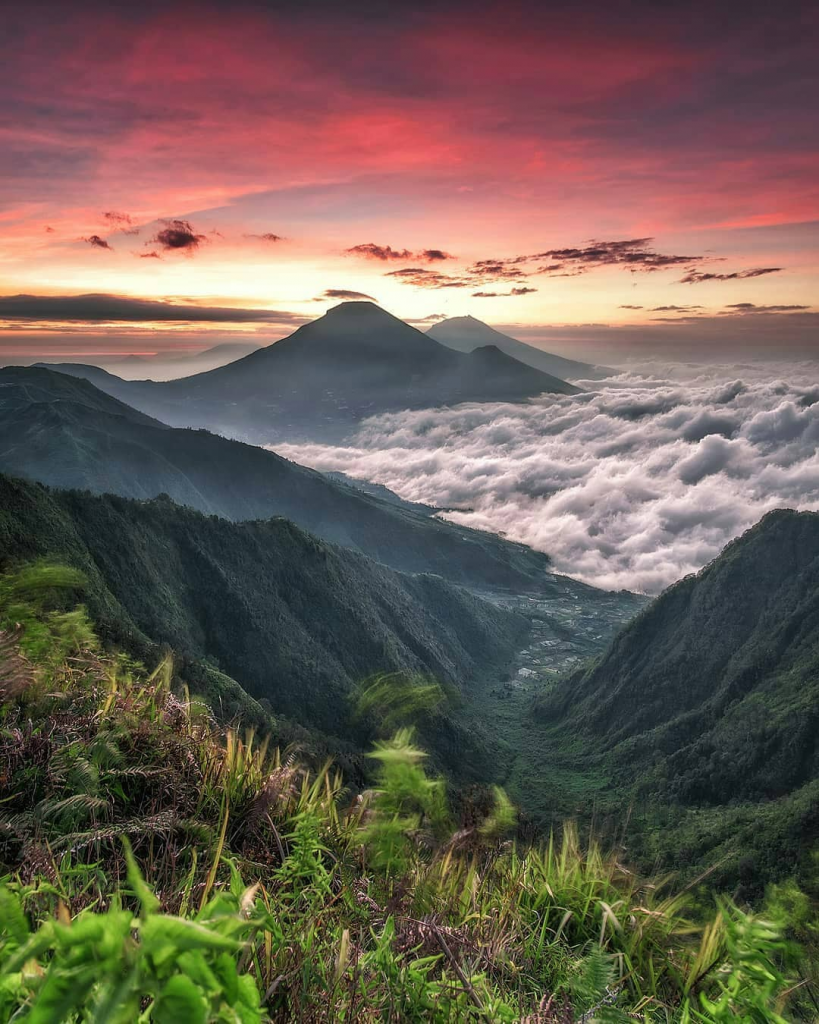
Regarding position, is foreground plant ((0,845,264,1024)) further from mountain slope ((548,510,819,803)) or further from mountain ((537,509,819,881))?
mountain slope ((548,510,819,803))

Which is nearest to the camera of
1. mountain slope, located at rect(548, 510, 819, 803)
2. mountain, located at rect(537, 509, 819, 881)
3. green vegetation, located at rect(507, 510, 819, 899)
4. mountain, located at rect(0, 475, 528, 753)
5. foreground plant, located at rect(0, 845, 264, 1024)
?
foreground plant, located at rect(0, 845, 264, 1024)

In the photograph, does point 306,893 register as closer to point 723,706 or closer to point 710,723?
point 710,723

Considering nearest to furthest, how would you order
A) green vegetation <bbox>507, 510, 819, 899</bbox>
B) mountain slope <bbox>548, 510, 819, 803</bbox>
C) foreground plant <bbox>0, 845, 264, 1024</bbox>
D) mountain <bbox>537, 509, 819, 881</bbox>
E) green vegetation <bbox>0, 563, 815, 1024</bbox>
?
foreground plant <bbox>0, 845, 264, 1024</bbox> → green vegetation <bbox>0, 563, 815, 1024</bbox> → green vegetation <bbox>507, 510, 819, 899</bbox> → mountain <bbox>537, 509, 819, 881</bbox> → mountain slope <bbox>548, 510, 819, 803</bbox>

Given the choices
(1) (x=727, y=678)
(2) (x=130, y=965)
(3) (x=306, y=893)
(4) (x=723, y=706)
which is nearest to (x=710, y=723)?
(4) (x=723, y=706)

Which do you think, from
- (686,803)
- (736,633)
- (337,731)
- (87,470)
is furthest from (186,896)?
(87,470)

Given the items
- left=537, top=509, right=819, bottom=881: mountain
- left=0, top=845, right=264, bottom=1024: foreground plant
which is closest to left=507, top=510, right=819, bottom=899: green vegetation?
left=537, top=509, right=819, bottom=881: mountain

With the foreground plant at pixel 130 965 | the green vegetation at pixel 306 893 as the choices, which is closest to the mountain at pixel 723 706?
the green vegetation at pixel 306 893
